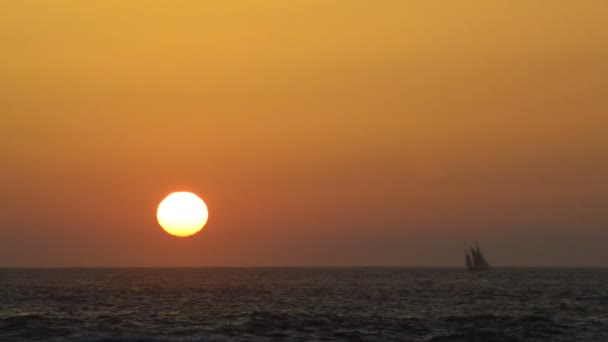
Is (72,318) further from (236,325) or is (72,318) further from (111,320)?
(236,325)

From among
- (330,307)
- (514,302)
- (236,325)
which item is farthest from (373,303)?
(236,325)

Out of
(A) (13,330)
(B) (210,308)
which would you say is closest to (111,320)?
(A) (13,330)

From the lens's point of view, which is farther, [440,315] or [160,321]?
[440,315]

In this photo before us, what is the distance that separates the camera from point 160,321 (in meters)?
59.2

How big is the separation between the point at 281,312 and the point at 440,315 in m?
12.4

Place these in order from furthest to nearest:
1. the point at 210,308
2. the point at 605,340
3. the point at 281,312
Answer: the point at 210,308 < the point at 281,312 < the point at 605,340

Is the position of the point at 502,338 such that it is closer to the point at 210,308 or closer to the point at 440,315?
the point at 440,315

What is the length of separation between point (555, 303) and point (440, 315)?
1775 cm

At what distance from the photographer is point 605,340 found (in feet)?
160

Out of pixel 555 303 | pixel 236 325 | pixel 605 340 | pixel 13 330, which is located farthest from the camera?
pixel 555 303

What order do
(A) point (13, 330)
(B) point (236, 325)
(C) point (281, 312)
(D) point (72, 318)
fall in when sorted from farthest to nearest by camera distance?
1. (C) point (281, 312)
2. (D) point (72, 318)
3. (B) point (236, 325)
4. (A) point (13, 330)

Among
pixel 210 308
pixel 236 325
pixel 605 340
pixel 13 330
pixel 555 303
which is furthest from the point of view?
pixel 555 303

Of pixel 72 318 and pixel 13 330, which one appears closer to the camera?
pixel 13 330

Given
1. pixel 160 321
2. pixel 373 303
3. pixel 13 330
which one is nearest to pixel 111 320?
pixel 160 321
